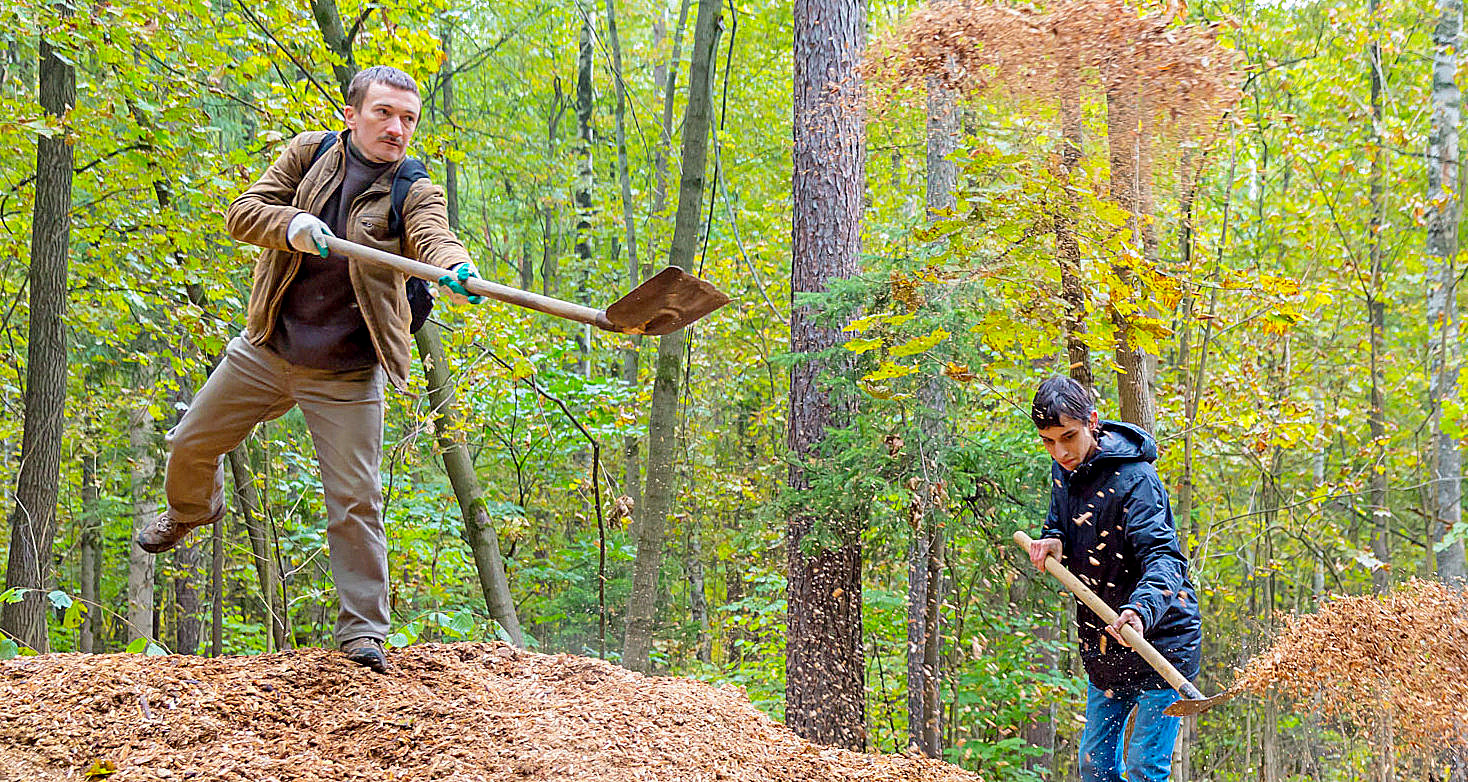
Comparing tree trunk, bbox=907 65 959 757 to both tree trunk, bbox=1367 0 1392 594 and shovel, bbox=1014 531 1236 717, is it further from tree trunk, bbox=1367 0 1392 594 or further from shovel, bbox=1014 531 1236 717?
tree trunk, bbox=1367 0 1392 594

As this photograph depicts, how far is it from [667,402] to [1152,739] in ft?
11.9

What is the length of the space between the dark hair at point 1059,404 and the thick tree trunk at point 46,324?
6404 mm

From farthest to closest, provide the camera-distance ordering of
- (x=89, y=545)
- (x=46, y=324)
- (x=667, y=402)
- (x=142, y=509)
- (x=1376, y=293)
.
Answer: (x=89, y=545) → (x=142, y=509) → (x=1376, y=293) → (x=46, y=324) → (x=667, y=402)

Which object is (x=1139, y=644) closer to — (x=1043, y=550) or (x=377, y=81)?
(x=1043, y=550)

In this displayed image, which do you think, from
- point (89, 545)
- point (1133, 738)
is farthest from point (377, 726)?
point (89, 545)

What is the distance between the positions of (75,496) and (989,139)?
13736 mm

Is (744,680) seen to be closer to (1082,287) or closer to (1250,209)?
(1082,287)

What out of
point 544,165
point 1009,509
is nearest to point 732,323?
point 544,165

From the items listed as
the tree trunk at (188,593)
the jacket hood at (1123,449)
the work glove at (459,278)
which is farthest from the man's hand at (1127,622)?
the tree trunk at (188,593)

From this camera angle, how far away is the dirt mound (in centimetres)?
270

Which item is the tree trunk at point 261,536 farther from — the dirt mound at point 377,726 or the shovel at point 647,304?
the shovel at point 647,304

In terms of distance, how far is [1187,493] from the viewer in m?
7.69

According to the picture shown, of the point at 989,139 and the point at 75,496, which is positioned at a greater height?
the point at 989,139

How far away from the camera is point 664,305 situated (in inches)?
106
